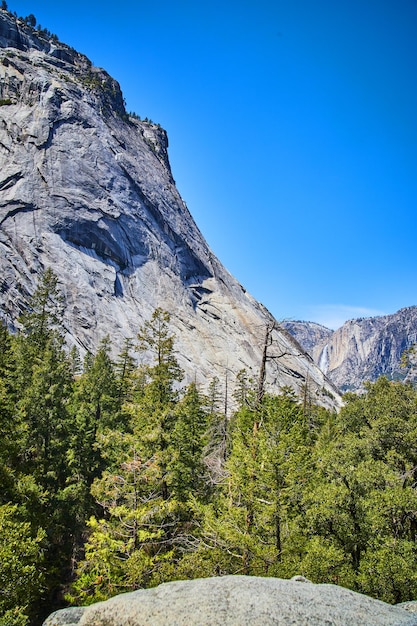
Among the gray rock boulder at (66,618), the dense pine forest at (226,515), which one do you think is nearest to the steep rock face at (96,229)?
the dense pine forest at (226,515)

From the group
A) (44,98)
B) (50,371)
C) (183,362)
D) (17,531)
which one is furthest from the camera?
(44,98)

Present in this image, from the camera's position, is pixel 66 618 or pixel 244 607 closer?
pixel 244 607

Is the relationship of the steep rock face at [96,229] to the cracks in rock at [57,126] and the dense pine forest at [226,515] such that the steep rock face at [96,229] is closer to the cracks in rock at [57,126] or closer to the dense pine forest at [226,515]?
the cracks in rock at [57,126]

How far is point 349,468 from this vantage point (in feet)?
43.9

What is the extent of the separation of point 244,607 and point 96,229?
85340mm

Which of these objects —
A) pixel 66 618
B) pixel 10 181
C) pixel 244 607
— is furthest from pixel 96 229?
pixel 244 607

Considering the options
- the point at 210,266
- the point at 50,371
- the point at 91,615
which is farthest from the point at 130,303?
the point at 91,615

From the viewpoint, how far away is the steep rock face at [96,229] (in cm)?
7544

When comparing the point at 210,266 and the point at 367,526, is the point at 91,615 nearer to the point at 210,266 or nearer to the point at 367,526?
the point at 367,526

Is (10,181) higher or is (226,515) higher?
(10,181)

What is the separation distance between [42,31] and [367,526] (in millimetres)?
146327

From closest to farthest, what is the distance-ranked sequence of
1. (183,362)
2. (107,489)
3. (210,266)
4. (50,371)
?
(107,489)
(50,371)
(183,362)
(210,266)

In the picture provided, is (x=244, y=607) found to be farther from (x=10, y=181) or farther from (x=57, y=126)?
(x=57, y=126)

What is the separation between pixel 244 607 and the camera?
6.16 m
